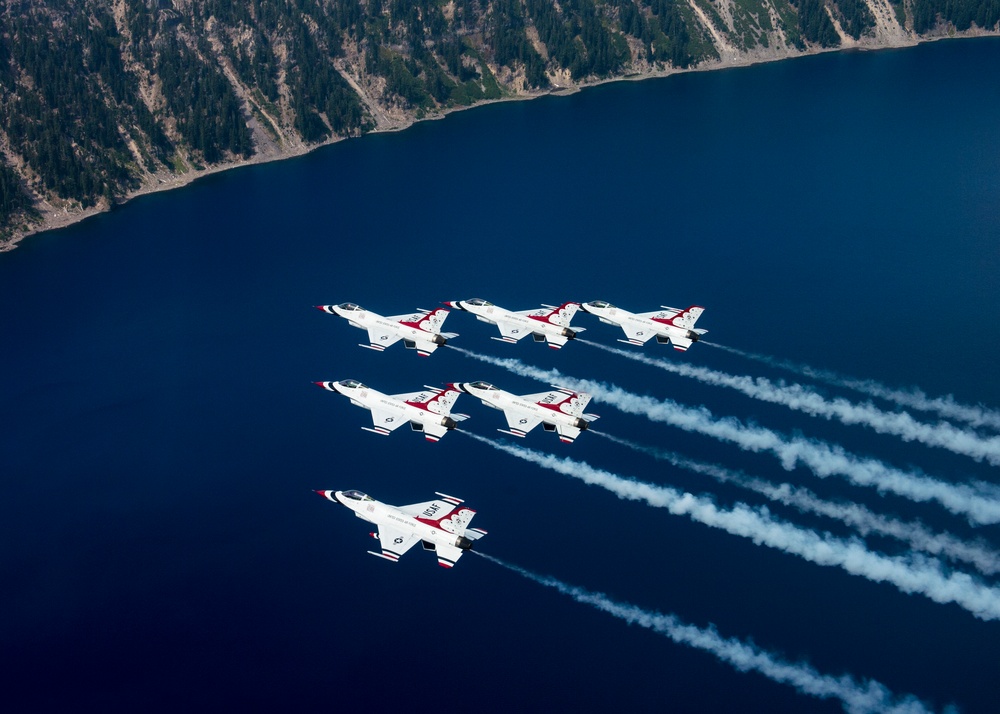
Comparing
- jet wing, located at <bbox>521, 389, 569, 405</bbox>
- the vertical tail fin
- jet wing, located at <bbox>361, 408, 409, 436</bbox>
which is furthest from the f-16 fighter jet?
jet wing, located at <bbox>521, 389, 569, 405</bbox>

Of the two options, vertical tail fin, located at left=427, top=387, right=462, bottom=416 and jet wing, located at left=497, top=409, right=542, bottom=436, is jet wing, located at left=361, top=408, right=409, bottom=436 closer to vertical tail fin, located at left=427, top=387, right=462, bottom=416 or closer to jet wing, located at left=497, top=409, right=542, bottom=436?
vertical tail fin, located at left=427, top=387, right=462, bottom=416

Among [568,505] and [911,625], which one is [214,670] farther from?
[911,625]

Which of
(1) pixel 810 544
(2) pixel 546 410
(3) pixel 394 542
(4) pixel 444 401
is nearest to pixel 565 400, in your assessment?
(2) pixel 546 410

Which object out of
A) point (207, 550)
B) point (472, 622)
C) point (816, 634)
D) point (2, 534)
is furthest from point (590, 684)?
point (2, 534)

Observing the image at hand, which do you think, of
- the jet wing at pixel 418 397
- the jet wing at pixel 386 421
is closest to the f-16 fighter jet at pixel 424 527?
the jet wing at pixel 386 421

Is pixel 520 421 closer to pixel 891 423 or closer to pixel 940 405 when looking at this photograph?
pixel 891 423

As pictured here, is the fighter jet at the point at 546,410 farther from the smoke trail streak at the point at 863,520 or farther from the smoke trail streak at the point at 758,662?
the smoke trail streak at the point at 758,662

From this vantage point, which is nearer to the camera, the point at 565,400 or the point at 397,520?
the point at 397,520
